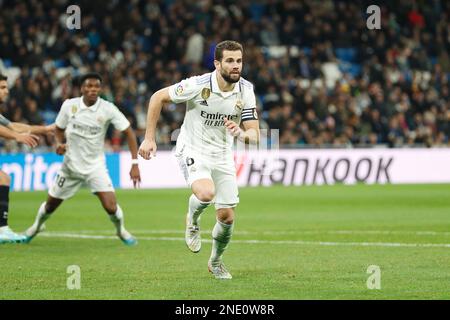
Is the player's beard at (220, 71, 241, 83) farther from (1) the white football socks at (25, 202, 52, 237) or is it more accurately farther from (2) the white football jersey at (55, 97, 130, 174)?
(1) the white football socks at (25, 202, 52, 237)

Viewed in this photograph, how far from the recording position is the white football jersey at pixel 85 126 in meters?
14.1

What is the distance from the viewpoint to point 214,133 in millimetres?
10531

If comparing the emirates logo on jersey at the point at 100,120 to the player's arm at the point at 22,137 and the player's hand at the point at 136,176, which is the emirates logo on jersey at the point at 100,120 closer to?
the player's hand at the point at 136,176

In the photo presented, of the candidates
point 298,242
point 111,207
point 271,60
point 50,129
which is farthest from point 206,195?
point 271,60

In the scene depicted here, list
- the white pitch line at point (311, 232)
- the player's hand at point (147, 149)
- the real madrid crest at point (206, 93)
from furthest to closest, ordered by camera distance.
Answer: the white pitch line at point (311, 232)
the real madrid crest at point (206, 93)
the player's hand at point (147, 149)

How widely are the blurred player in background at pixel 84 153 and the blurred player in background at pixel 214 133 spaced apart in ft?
11.7

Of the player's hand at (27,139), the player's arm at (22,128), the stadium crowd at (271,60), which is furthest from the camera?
the stadium crowd at (271,60)

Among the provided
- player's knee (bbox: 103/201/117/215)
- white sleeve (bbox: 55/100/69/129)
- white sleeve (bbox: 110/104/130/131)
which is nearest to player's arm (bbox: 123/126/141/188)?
white sleeve (bbox: 110/104/130/131)

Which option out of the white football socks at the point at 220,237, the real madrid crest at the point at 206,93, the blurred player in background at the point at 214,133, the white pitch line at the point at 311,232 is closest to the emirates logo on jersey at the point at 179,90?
the blurred player in background at the point at 214,133
